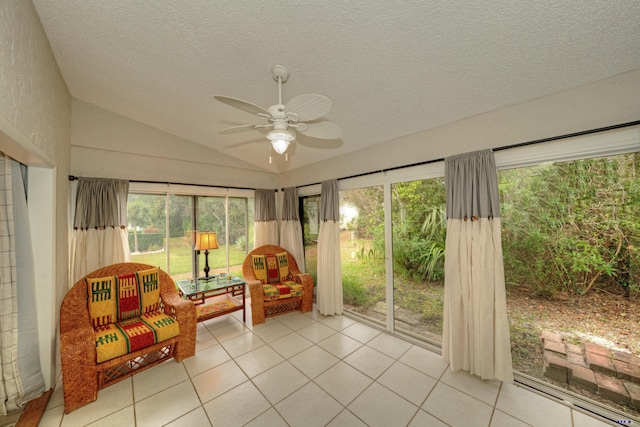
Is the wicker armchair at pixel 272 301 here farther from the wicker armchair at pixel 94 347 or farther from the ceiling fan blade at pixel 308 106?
the ceiling fan blade at pixel 308 106

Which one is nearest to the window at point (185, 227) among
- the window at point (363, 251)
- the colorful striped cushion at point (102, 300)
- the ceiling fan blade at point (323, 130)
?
the colorful striped cushion at point (102, 300)

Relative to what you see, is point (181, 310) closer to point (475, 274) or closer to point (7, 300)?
point (7, 300)

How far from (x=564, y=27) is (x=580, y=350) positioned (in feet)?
7.75

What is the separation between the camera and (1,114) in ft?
3.55

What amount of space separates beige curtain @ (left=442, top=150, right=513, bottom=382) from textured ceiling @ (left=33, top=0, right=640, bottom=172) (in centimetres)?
62

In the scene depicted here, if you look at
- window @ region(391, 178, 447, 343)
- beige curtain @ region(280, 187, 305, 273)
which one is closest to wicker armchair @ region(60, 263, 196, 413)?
beige curtain @ region(280, 187, 305, 273)

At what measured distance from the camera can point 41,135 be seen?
5.46 feet

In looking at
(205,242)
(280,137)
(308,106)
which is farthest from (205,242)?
(308,106)

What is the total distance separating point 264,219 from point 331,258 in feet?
5.07

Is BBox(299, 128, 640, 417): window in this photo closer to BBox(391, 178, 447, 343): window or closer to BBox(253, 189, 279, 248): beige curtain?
BBox(391, 178, 447, 343): window

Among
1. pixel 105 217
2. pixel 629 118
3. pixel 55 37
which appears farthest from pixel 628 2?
pixel 105 217

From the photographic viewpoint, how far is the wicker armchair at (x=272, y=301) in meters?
3.15

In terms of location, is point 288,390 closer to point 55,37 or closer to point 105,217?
point 105,217

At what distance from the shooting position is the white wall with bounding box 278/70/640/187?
1.57 m
